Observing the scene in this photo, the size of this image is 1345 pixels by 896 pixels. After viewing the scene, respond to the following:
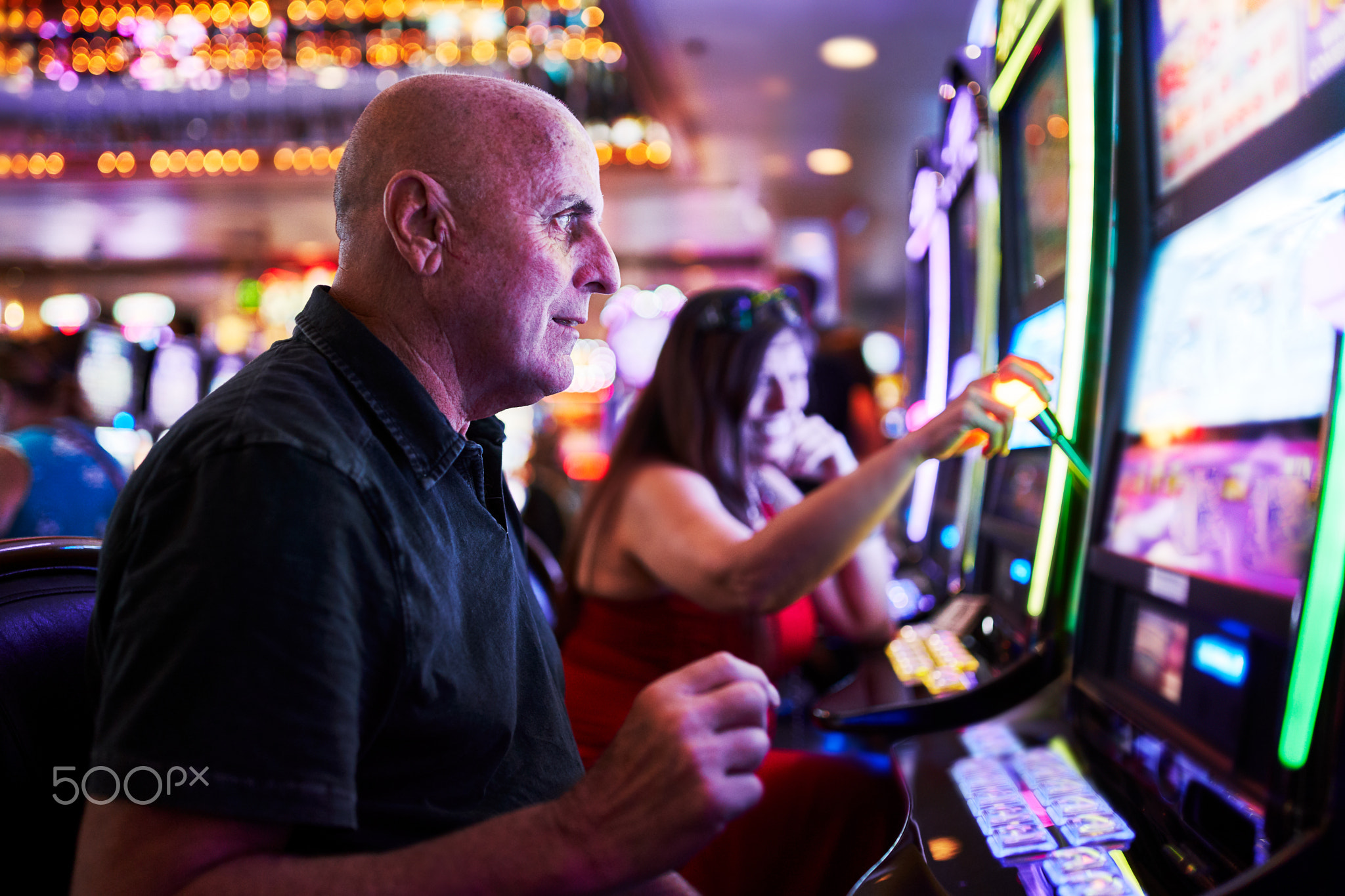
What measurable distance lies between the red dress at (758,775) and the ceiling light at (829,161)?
4703 mm

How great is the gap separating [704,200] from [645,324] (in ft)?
4.19

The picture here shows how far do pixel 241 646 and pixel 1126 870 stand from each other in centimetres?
72

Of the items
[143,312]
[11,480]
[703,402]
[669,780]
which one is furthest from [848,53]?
[143,312]

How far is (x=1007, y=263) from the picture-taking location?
6.28 feet

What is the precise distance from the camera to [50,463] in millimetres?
2779

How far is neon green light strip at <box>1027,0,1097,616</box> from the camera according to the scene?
4.07ft

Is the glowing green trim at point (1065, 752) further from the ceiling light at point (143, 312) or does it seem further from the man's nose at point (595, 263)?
the ceiling light at point (143, 312)

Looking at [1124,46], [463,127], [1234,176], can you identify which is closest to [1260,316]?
[1234,176]

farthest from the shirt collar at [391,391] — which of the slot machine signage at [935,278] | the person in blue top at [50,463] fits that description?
the slot machine signage at [935,278]

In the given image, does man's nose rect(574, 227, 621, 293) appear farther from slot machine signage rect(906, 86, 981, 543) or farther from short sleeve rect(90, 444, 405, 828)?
slot machine signage rect(906, 86, 981, 543)

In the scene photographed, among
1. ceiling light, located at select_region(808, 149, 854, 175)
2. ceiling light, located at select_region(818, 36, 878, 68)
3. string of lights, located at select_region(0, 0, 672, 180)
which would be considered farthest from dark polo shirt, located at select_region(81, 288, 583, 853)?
ceiling light, located at select_region(808, 149, 854, 175)

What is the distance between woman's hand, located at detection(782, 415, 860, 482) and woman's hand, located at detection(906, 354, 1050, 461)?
2.59 ft

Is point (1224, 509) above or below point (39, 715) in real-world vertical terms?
above

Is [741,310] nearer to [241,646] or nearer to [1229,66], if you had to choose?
[1229,66]
